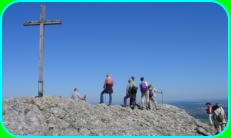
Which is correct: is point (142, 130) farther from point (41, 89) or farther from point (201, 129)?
point (41, 89)

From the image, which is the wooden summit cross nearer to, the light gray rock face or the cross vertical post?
the cross vertical post

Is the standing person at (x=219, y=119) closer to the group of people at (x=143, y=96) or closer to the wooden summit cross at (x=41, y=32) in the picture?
the group of people at (x=143, y=96)

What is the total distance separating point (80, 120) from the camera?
12.6m

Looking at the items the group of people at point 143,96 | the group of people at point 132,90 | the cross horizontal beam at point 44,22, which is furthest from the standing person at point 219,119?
the cross horizontal beam at point 44,22

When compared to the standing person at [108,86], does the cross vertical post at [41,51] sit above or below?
above

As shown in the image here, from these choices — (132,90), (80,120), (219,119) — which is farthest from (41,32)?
(219,119)

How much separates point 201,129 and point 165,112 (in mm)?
3483

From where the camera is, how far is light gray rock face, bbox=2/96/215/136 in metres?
11.5

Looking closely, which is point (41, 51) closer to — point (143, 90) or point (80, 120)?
point (80, 120)

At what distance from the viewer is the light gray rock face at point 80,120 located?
11492 millimetres

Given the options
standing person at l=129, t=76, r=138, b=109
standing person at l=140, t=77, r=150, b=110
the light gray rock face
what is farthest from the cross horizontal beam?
standing person at l=140, t=77, r=150, b=110

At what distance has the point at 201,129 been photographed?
15.7 metres

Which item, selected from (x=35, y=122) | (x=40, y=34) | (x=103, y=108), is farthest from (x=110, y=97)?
(x=40, y=34)

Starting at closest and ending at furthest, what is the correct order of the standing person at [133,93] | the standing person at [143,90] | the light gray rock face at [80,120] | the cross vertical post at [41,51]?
the light gray rock face at [80,120], the cross vertical post at [41,51], the standing person at [133,93], the standing person at [143,90]
